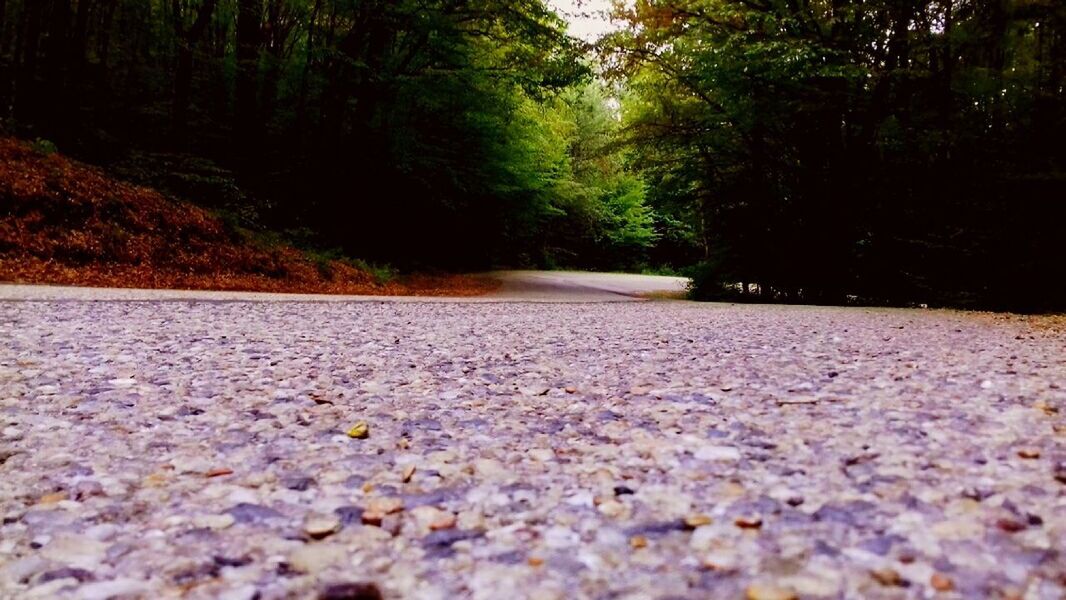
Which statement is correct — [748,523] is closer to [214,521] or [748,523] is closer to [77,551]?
[214,521]

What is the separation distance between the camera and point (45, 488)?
184 cm

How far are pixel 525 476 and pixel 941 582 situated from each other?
1142 millimetres

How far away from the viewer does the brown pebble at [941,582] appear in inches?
46.6

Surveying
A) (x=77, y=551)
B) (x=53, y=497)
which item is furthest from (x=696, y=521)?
(x=53, y=497)

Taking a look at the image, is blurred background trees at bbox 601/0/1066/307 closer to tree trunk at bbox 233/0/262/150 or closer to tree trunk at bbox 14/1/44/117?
tree trunk at bbox 233/0/262/150

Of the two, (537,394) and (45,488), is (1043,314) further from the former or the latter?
(45,488)

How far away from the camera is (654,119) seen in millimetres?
13031

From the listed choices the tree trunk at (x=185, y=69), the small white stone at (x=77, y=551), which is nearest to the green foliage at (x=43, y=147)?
the tree trunk at (x=185, y=69)

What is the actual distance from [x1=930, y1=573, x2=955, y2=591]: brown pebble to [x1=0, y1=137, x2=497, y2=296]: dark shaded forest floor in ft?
36.2

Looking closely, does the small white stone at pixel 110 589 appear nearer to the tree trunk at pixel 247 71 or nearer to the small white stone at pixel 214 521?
the small white stone at pixel 214 521

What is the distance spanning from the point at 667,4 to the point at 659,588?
13.0 m

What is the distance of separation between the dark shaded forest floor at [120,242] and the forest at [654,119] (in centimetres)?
114

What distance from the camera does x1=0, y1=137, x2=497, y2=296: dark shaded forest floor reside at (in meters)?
9.62

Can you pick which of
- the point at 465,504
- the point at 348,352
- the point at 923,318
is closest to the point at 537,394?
the point at 465,504
